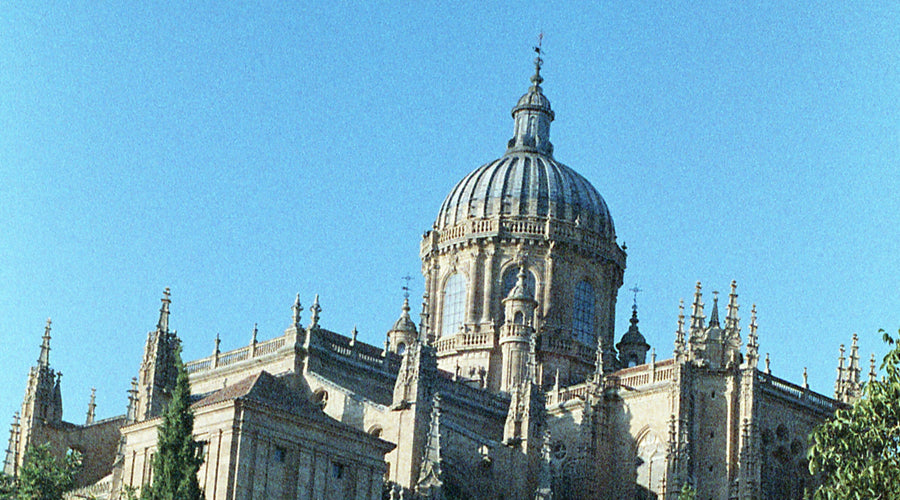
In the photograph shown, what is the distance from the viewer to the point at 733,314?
75062 mm

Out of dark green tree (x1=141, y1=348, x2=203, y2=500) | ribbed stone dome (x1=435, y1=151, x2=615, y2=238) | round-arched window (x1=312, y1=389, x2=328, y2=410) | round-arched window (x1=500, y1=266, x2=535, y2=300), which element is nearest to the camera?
dark green tree (x1=141, y1=348, x2=203, y2=500)

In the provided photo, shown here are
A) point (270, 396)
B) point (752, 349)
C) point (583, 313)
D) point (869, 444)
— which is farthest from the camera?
point (583, 313)

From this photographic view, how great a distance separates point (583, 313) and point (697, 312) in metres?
13.5

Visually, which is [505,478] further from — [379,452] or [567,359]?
[567,359]

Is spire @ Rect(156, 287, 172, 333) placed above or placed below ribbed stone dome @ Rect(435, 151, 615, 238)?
below

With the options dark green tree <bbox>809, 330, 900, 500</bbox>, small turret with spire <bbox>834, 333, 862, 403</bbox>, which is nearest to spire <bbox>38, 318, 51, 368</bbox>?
small turret with spire <bbox>834, 333, 862, 403</bbox>

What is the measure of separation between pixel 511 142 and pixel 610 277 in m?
9.67

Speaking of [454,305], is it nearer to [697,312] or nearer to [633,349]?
[633,349]

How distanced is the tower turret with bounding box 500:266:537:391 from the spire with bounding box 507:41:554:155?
1036 cm

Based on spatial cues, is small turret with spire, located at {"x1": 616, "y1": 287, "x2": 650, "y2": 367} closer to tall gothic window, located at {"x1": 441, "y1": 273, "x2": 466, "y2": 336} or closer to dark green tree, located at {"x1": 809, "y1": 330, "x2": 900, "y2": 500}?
tall gothic window, located at {"x1": 441, "y1": 273, "x2": 466, "y2": 336}

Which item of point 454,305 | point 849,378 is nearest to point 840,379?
point 849,378

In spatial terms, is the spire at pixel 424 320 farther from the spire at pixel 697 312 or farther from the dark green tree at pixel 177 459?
the dark green tree at pixel 177 459

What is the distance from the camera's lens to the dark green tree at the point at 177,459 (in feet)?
169

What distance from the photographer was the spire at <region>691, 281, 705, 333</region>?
74500mm
